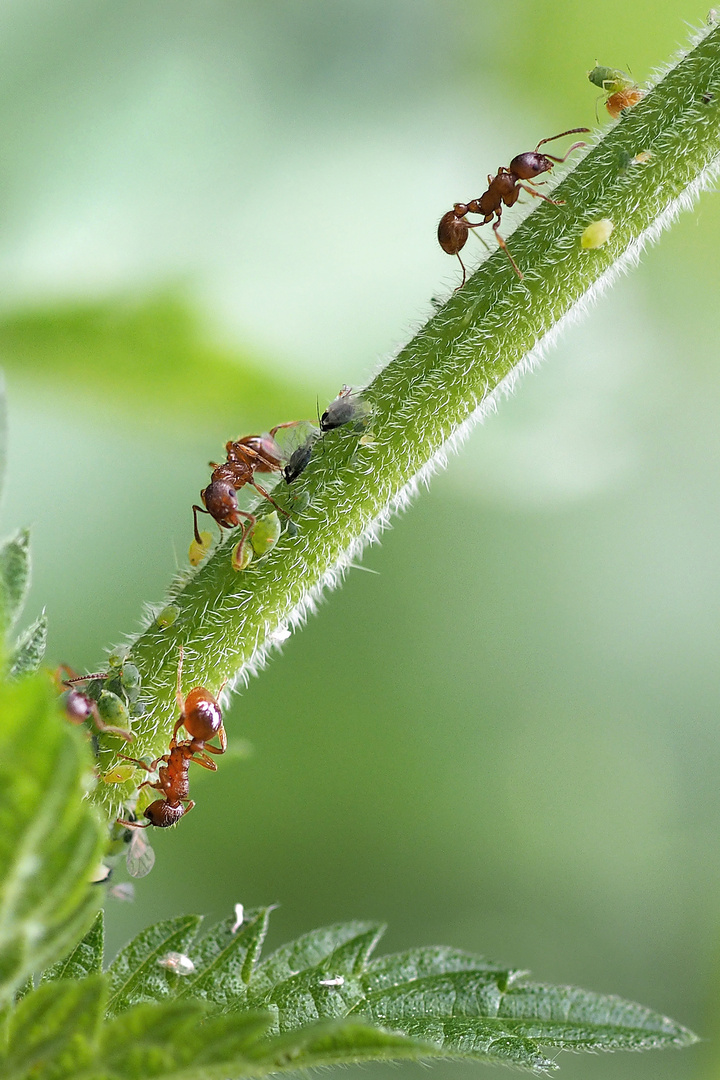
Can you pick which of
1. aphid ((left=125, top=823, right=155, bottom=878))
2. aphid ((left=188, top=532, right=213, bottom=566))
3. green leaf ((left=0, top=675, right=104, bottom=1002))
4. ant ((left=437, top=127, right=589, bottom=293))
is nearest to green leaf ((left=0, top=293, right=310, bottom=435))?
ant ((left=437, top=127, right=589, bottom=293))

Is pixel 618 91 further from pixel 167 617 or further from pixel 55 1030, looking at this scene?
pixel 55 1030

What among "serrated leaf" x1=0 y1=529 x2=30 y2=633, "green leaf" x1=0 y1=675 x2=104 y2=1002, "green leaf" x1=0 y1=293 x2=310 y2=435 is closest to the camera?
"green leaf" x1=0 y1=675 x2=104 y2=1002

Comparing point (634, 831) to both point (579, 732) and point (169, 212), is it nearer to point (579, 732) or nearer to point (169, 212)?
point (579, 732)

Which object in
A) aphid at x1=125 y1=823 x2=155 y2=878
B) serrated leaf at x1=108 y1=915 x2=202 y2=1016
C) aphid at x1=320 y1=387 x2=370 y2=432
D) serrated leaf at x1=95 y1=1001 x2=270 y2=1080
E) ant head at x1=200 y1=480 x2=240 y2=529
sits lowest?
serrated leaf at x1=95 y1=1001 x2=270 y2=1080

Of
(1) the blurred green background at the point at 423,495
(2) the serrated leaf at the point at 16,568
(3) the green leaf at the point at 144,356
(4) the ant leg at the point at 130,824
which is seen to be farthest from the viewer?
(1) the blurred green background at the point at 423,495

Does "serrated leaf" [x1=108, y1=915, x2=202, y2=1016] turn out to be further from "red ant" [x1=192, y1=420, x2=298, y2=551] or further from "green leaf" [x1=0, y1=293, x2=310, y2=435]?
"green leaf" [x1=0, y1=293, x2=310, y2=435]

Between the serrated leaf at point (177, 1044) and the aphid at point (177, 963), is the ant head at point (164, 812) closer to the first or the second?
the aphid at point (177, 963)

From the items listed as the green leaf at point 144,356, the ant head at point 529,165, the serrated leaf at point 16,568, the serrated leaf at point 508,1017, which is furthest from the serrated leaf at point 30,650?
the green leaf at point 144,356
